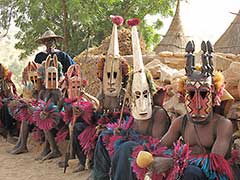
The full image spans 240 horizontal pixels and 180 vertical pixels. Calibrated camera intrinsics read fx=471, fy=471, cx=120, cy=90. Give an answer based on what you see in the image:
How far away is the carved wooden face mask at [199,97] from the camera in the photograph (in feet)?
11.1

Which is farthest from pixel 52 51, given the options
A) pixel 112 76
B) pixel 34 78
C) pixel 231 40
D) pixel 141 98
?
pixel 231 40

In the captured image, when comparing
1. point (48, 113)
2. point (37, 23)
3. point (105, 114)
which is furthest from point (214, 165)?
point (37, 23)

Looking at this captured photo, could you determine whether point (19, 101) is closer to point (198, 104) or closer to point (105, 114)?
point (105, 114)

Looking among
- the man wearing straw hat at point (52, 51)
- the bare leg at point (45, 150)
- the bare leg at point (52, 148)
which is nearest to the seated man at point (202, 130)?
the bare leg at point (52, 148)

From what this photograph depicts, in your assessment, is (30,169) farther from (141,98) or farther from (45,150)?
(141,98)

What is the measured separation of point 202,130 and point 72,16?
12560mm

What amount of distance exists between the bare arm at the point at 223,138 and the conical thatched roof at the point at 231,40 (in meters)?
7.28

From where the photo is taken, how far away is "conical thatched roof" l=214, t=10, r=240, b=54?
1058 centimetres

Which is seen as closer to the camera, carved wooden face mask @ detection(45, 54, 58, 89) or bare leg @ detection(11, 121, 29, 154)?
carved wooden face mask @ detection(45, 54, 58, 89)

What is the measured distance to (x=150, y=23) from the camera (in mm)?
20328

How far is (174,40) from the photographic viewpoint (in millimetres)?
12922

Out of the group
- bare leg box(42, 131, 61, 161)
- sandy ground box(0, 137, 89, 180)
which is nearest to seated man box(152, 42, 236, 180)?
sandy ground box(0, 137, 89, 180)

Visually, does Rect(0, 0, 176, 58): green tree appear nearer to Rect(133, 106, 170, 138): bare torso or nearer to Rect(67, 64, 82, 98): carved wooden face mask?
Rect(67, 64, 82, 98): carved wooden face mask

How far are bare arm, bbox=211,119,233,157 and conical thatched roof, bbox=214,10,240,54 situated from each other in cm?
728
